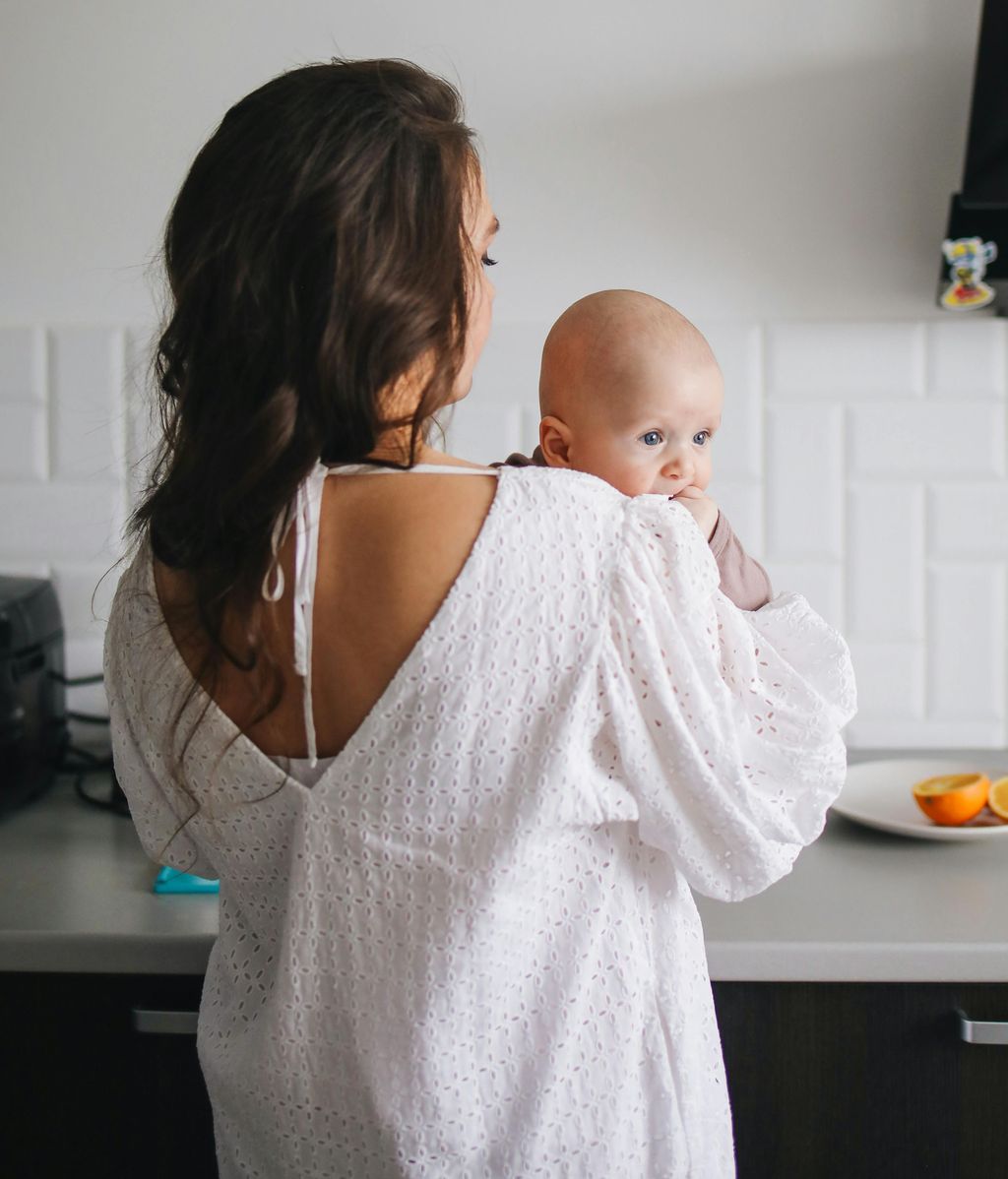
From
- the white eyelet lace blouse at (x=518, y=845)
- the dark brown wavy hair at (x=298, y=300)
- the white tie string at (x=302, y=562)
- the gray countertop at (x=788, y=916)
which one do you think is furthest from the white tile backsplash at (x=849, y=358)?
the white tie string at (x=302, y=562)

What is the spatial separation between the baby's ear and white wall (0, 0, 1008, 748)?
0.55 meters

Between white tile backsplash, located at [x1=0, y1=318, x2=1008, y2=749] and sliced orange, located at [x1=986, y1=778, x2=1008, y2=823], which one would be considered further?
white tile backsplash, located at [x1=0, y1=318, x2=1008, y2=749]

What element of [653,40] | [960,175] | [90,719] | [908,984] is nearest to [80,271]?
[90,719]

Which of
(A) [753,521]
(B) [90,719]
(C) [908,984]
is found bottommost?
(C) [908,984]

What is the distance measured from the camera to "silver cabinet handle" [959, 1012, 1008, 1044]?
3.70ft

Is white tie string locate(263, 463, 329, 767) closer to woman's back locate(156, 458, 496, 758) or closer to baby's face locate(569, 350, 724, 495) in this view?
woman's back locate(156, 458, 496, 758)

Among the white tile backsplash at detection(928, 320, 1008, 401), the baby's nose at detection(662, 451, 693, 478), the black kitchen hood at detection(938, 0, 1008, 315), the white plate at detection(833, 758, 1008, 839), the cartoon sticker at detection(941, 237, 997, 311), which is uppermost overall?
the black kitchen hood at detection(938, 0, 1008, 315)

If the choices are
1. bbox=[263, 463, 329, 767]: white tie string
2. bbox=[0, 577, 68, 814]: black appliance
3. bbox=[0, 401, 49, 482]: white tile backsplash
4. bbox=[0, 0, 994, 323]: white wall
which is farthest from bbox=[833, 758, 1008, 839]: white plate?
bbox=[0, 401, 49, 482]: white tile backsplash

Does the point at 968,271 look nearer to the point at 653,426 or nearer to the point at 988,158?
the point at 988,158

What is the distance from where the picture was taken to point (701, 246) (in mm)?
1702

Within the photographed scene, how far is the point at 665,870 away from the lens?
900mm

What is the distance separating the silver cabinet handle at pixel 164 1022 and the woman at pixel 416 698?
294 mm

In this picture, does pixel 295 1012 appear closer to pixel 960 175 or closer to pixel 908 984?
pixel 908 984

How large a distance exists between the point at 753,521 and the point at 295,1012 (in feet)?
3.60
